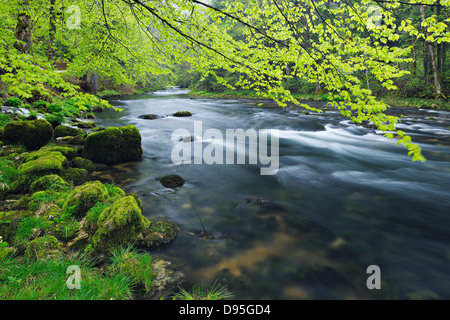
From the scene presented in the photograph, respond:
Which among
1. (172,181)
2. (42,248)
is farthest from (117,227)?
(172,181)

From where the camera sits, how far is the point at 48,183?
16.4 feet

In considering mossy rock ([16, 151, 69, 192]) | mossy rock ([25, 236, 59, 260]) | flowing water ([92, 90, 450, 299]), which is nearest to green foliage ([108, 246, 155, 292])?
flowing water ([92, 90, 450, 299])

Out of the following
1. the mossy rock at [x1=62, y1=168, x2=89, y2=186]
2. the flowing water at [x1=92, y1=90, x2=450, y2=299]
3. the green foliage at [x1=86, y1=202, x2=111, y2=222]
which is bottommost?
the flowing water at [x1=92, y1=90, x2=450, y2=299]

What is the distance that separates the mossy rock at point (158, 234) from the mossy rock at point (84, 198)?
49.1 inches

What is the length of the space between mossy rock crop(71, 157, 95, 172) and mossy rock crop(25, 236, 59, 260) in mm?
3856

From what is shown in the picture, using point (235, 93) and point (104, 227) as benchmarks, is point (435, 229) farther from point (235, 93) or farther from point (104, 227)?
point (235, 93)

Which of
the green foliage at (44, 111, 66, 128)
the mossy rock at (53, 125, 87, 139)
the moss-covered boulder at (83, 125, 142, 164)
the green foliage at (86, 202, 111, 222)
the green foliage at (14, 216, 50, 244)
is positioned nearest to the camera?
the green foliage at (14, 216, 50, 244)

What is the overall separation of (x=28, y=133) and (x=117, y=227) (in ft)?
22.4

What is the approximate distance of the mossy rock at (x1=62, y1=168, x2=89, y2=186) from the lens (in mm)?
5787

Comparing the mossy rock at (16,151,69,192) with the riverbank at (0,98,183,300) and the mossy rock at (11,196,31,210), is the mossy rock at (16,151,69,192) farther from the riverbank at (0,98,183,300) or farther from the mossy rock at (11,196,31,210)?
the mossy rock at (11,196,31,210)

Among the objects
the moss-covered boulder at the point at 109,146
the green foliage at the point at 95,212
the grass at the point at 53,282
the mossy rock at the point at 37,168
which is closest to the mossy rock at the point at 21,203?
the mossy rock at the point at 37,168

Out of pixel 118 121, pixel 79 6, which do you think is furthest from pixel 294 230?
pixel 118 121

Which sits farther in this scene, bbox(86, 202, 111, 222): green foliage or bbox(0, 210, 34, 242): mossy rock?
bbox(86, 202, 111, 222): green foliage

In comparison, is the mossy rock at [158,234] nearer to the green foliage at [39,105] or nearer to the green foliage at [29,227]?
the green foliage at [29,227]
